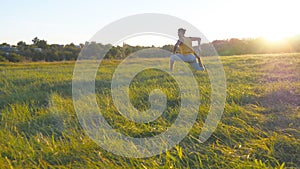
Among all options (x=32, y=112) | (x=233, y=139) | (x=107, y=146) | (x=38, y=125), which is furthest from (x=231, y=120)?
(x=32, y=112)

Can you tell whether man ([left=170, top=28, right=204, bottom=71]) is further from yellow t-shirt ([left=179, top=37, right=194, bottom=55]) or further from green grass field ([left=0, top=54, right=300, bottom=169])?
green grass field ([left=0, top=54, right=300, bottom=169])

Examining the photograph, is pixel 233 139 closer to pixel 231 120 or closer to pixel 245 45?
pixel 231 120

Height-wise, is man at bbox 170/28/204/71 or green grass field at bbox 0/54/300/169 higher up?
man at bbox 170/28/204/71

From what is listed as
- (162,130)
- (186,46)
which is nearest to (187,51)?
(186,46)

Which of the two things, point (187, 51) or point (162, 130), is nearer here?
point (162, 130)

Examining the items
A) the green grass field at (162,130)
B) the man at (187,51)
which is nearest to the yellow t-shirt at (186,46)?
the man at (187,51)

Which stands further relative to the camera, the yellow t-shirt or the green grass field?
the yellow t-shirt

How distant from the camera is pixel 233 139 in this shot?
2.71 metres

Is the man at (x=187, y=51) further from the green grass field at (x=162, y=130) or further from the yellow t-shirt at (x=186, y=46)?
the green grass field at (x=162, y=130)

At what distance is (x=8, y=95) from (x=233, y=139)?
12.1 ft

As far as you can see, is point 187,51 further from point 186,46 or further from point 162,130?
point 162,130

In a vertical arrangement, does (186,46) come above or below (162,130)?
above

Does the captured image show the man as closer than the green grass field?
No

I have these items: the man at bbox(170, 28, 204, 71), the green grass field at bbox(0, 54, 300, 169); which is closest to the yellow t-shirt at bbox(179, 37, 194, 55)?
the man at bbox(170, 28, 204, 71)
